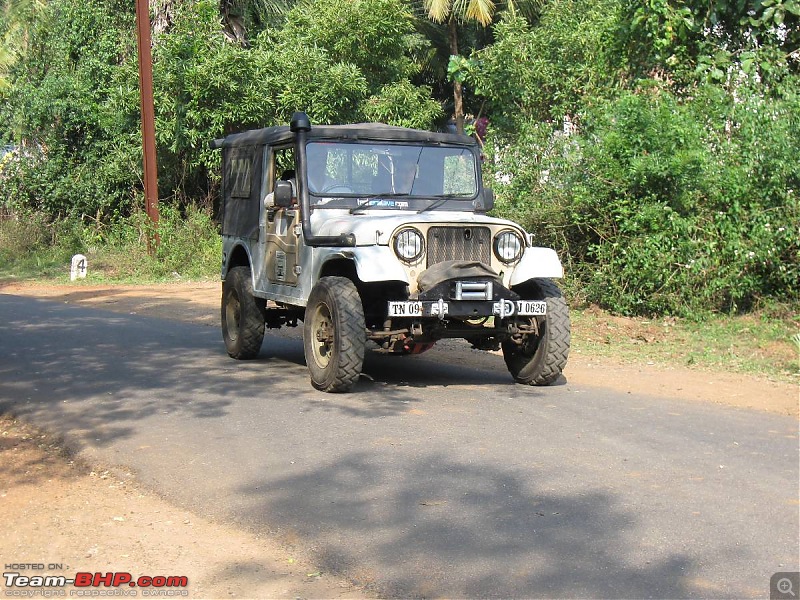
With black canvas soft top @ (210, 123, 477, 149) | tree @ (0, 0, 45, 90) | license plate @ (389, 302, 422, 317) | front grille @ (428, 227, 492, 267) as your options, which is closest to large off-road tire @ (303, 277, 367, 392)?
license plate @ (389, 302, 422, 317)

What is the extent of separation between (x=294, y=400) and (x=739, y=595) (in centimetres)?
490

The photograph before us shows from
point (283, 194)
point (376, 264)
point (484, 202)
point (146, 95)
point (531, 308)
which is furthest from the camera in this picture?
point (146, 95)

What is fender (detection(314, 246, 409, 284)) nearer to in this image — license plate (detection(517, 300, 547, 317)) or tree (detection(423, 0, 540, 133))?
license plate (detection(517, 300, 547, 317))

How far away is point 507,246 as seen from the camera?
361 inches

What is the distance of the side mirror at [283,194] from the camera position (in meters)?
9.70

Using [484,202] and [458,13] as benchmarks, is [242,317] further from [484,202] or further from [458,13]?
[458,13]

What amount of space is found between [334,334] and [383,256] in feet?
2.50

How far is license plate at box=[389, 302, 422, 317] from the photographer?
27.7 ft

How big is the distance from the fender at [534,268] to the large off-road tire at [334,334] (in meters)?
1.41

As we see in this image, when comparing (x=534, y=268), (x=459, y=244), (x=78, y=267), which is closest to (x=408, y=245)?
(x=459, y=244)

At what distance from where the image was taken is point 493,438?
7395 millimetres

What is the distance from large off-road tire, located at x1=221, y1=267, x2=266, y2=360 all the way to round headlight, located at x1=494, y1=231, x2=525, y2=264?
10.0 feet

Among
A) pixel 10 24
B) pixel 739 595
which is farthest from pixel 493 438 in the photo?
pixel 10 24

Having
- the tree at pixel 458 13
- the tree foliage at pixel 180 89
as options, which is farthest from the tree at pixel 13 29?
the tree at pixel 458 13
